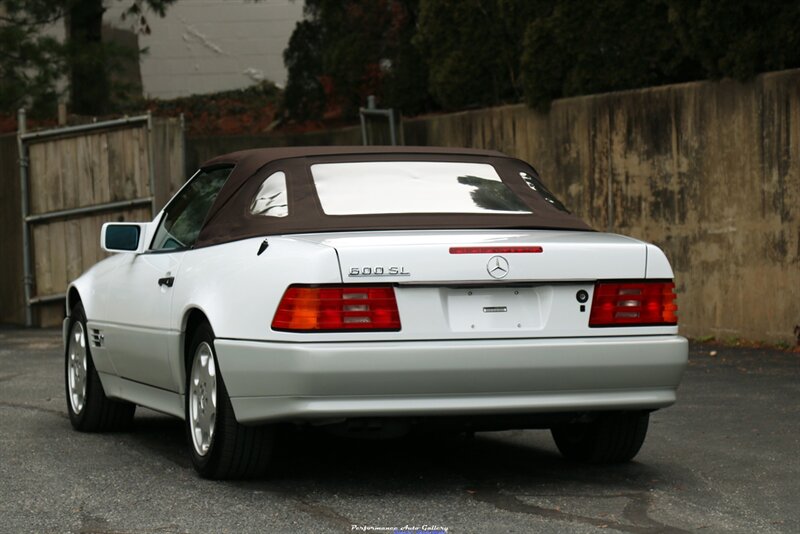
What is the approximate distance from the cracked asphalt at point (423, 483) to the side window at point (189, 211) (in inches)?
41.8

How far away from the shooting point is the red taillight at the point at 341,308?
236 inches

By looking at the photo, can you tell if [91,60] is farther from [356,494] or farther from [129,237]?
[356,494]

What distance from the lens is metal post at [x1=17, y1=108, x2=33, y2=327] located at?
1809 cm

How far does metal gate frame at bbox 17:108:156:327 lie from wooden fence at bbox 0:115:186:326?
0.01 m

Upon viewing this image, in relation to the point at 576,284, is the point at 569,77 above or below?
above

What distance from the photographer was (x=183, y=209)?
25.7 feet

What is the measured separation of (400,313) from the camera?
604 centimetres

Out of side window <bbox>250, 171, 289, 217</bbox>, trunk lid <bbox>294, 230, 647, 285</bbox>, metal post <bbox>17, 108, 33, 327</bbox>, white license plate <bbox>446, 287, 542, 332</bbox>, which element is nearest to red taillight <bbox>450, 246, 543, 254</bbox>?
trunk lid <bbox>294, 230, 647, 285</bbox>

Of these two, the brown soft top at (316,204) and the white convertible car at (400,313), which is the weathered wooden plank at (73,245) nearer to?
the brown soft top at (316,204)

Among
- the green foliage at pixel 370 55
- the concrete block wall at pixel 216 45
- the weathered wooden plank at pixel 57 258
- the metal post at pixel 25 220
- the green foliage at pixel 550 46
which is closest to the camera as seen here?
the green foliage at pixel 550 46

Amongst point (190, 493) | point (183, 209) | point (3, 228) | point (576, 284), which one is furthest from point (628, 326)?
point (3, 228)

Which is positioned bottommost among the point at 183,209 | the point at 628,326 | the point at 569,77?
the point at 628,326

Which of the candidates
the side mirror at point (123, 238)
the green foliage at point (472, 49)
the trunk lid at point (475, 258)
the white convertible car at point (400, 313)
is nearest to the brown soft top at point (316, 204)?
the white convertible car at point (400, 313)

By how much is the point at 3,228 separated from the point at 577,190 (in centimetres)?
747
